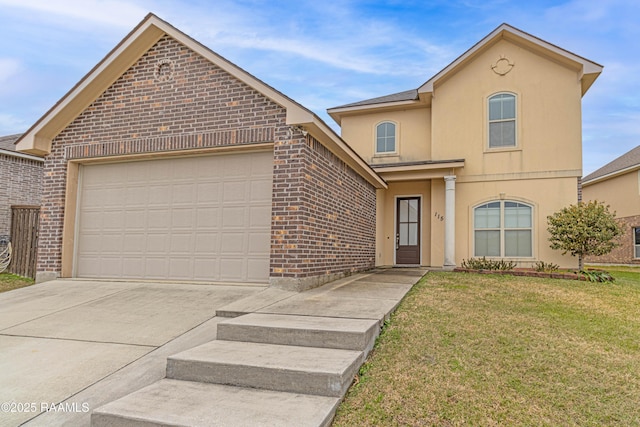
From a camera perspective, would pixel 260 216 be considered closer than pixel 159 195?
Yes

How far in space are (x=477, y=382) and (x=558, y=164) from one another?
1025 centimetres

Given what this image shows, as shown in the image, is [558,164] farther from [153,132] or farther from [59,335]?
[59,335]

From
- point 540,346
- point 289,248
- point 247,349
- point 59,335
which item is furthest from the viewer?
point 289,248

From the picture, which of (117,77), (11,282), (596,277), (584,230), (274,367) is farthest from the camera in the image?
(584,230)

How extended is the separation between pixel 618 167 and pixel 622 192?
1.26 meters

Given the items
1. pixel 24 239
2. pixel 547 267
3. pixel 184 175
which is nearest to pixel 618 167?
pixel 547 267

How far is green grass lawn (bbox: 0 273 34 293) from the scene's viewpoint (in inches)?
356

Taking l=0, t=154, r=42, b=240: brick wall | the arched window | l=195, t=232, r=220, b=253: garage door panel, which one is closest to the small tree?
the arched window

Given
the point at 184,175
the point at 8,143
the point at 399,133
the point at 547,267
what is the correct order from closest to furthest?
the point at 184,175
the point at 547,267
the point at 399,133
the point at 8,143

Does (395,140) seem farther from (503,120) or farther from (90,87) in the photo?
(90,87)

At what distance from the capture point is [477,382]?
386 cm

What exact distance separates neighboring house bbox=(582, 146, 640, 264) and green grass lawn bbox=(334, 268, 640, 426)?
54.1 feet

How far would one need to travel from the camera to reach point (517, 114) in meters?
12.6

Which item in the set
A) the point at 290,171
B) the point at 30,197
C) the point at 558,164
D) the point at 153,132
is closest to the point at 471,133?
the point at 558,164
